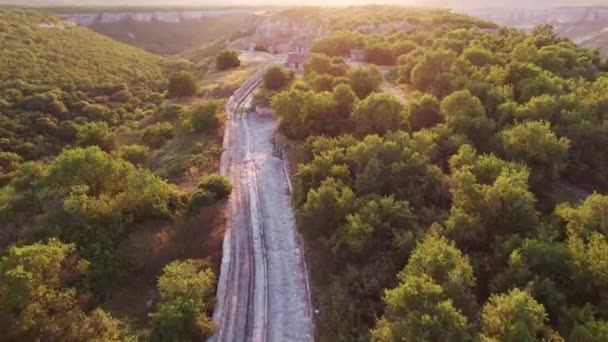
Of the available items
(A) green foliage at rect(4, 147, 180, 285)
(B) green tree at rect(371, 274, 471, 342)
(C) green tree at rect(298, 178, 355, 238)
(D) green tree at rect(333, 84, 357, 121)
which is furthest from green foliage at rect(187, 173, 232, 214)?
(B) green tree at rect(371, 274, 471, 342)

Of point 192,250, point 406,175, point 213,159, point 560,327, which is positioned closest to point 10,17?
point 213,159

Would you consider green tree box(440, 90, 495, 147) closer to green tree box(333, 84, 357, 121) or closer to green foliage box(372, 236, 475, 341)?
green tree box(333, 84, 357, 121)

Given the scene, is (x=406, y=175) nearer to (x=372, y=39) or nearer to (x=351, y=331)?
(x=351, y=331)

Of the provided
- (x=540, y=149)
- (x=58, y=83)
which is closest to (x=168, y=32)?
(x=58, y=83)

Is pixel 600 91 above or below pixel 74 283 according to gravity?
above

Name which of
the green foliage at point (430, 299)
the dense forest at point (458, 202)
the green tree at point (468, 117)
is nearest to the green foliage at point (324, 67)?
the dense forest at point (458, 202)

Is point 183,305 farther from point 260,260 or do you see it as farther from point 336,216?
point 336,216
